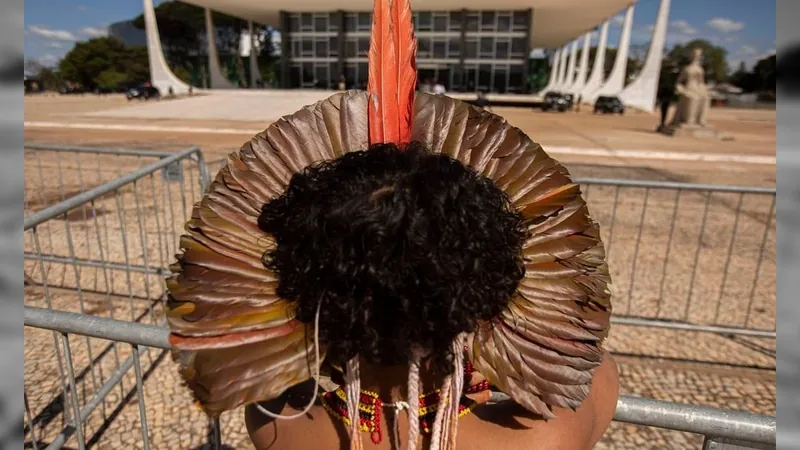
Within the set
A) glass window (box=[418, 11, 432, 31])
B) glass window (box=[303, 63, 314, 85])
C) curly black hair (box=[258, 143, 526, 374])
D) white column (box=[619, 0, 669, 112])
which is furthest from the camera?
glass window (box=[303, 63, 314, 85])

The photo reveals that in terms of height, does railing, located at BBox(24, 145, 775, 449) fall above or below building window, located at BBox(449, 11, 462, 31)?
below

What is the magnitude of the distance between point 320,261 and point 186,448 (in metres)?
2.61

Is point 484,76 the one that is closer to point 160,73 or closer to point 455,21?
point 455,21

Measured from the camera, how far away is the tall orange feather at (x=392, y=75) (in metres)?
1.13

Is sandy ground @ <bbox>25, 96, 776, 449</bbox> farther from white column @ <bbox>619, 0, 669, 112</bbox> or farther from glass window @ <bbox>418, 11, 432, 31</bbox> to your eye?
white column @ <bbox>619, 0, 669, 112</bbox>

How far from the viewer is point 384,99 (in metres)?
1.14

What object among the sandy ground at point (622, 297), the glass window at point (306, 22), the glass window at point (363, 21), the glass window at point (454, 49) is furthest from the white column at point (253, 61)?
the sandy ground at point (622, 297)

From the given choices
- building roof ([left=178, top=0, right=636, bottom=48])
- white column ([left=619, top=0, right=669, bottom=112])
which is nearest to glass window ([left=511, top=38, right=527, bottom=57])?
building roof ([left=178, top=0, right=636, bottom=48])

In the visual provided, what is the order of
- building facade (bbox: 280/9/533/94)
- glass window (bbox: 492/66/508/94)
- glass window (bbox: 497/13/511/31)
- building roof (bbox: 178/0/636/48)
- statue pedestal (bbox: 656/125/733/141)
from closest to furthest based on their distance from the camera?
statue pedestal (bbox: 656/125/733/141) < building roof (bbox: 178/0/636/48) < glass window (bbox: 497/13/511/31) < building facade (bbox: 280/9/533/94) < glass window (bbox: 492/66/508/94)

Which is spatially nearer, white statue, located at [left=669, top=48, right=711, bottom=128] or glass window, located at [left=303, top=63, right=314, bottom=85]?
white statue, located at [left=669, top=48, right=711, bottom=128]

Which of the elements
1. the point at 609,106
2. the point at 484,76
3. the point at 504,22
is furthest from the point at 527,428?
the point at 504,22

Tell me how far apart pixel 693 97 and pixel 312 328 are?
74.1 ft

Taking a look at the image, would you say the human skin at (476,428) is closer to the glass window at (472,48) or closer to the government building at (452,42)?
the government building at (452,42)

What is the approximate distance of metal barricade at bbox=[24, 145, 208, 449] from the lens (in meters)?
3.02
